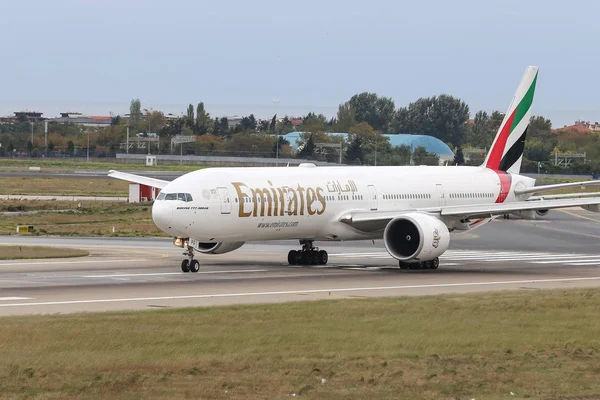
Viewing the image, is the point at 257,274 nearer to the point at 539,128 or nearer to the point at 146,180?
the point at 146,180

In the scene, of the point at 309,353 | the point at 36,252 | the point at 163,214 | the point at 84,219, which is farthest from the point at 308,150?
the point at 309,353

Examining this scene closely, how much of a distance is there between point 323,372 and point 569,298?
13412mm

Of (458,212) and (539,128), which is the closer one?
(458,212)

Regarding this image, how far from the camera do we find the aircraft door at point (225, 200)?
3843 cm

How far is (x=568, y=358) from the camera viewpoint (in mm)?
21156

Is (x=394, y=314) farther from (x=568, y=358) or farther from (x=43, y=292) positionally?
(x=43, y=292)

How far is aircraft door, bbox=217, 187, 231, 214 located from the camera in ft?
126

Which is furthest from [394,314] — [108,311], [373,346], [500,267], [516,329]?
[500,267]

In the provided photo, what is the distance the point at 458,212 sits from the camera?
140 ft

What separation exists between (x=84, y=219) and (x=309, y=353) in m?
49.5

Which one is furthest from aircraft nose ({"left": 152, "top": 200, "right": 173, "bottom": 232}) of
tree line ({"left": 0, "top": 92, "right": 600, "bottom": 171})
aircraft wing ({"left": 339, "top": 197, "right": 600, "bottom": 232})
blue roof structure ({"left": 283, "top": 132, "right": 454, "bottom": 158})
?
blue roof structure ({"left": 283, "top": 132, "right": 454, "bottom": 158})

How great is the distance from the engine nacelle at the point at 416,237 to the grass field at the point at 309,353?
39.1 ft

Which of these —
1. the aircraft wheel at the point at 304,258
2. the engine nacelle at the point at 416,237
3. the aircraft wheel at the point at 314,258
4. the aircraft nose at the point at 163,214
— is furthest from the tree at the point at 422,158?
the aircraft nose at the point at 163,214

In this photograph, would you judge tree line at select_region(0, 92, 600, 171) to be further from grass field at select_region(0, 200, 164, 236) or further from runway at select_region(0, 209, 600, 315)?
runway at select_region(0, 209, 600, 315)
